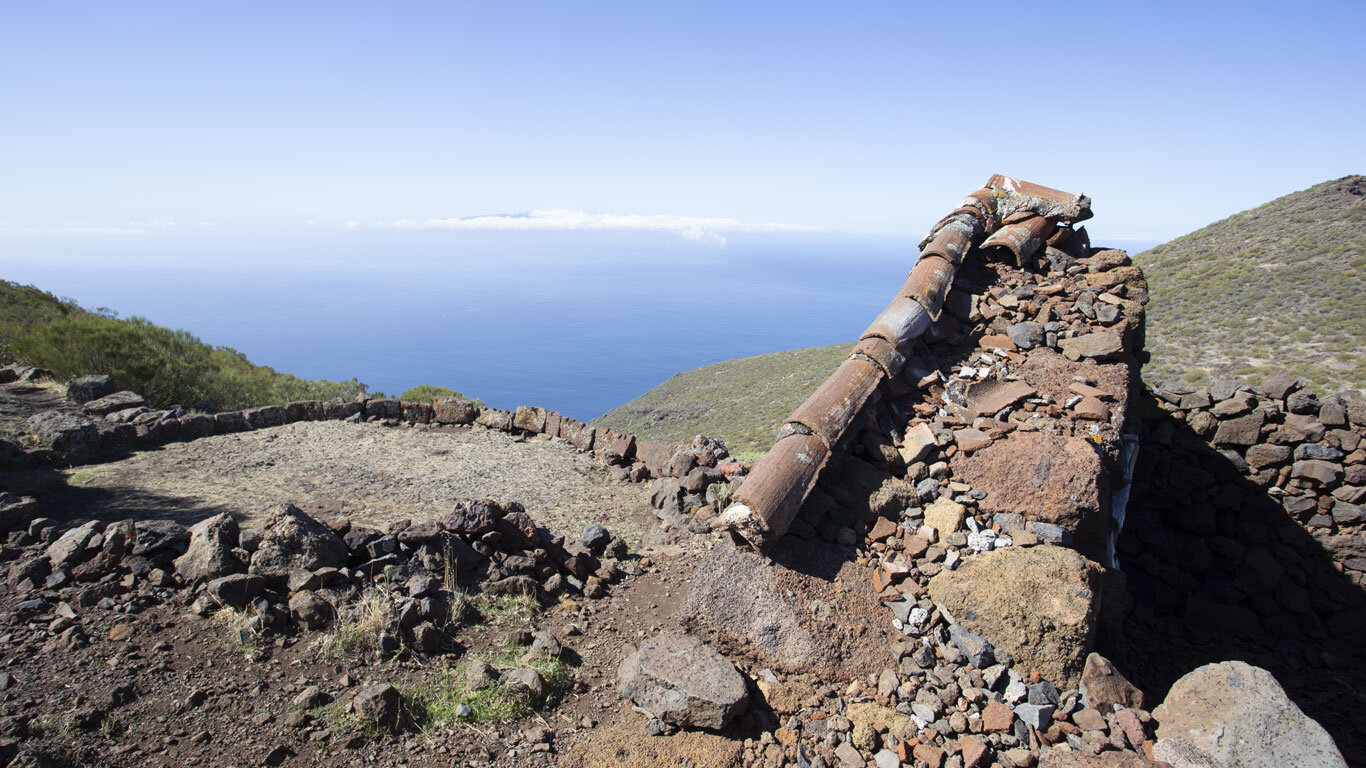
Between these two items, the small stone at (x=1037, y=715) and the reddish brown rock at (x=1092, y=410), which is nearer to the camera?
the small stone at (x=1037, y=715)

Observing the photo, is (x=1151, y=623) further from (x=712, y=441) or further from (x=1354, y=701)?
(x=712, y=441)

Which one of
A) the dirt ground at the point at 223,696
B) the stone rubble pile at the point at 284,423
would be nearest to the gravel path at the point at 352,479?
the stone rubble pile at the point at 284,423

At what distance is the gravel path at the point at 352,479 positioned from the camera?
714 centimetres

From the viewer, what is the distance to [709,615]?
3.92 m

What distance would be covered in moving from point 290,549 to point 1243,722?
18.9 feet

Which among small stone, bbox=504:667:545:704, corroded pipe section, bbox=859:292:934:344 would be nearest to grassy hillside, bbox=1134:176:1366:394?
corroded pipe section, bbox=859:292:934:344

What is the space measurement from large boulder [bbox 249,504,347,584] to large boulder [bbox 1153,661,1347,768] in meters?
5.26

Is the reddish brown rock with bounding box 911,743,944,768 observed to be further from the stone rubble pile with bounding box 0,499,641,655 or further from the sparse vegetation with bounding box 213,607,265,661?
the sparse vegetation with bounding box 213,607,265,661

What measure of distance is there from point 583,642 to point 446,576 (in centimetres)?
125

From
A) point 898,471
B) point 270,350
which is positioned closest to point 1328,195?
point 898,471

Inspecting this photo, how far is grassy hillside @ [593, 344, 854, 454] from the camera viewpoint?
23594 millimetres

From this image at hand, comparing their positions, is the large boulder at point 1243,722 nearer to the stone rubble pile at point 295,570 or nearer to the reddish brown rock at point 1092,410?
the reddish brown rock at point 1092,410

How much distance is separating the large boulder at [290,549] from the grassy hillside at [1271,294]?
1205 inches

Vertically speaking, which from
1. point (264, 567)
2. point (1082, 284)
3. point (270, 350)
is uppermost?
point (1082, 284)
